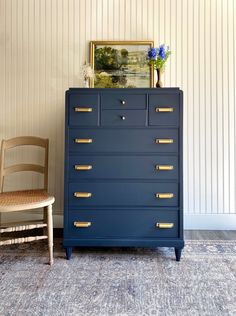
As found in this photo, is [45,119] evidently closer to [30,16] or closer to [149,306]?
[30,16]

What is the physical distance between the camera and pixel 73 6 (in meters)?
2.79

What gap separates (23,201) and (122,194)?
75 cm

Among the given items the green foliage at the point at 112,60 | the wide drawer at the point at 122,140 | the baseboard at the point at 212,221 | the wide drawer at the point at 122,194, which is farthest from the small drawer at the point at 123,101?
the baseboard at the point at 212,221

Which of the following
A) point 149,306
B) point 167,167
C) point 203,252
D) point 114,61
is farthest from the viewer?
point 114,61

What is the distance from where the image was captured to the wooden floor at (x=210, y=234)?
2.64m

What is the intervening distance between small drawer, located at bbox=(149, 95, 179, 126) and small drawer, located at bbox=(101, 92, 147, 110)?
70mm

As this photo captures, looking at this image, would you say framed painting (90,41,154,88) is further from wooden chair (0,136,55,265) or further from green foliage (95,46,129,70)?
wooden chair (0,136,55,265)

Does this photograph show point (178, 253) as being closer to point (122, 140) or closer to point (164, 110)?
point (122, 140)

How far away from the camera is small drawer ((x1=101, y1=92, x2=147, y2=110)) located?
6.89 feet

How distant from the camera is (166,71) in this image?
2.80 m

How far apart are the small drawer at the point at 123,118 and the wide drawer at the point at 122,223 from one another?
2.28ft

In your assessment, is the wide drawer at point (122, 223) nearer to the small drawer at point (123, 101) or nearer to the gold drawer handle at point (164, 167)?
the gold drawer handle at point (164, 167)

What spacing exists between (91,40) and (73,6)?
40 cm

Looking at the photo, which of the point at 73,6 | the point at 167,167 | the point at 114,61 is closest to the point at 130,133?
the point at 167,167
